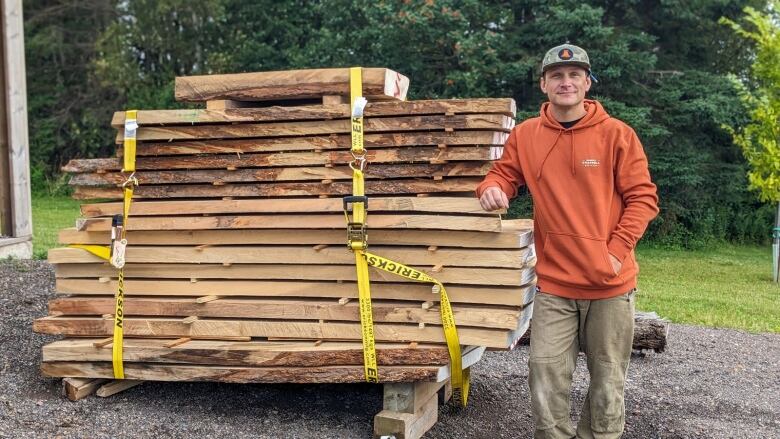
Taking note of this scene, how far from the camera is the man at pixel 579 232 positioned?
4023 millimetres

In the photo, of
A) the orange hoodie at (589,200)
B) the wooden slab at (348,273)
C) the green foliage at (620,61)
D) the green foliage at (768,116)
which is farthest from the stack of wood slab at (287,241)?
the green foliage at (620,61)

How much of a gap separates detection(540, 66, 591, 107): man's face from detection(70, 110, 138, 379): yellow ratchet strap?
97.5 inches

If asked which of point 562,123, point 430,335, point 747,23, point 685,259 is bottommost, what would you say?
point 685,259

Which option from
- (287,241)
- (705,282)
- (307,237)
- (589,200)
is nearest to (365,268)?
(307,237)

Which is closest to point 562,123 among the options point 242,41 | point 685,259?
point 685,259

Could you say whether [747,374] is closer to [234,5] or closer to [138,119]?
[138,119]

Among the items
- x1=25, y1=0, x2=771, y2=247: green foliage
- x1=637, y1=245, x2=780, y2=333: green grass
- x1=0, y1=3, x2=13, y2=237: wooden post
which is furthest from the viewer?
x1=25, y1=0, x2=771, y2=247: green foliage

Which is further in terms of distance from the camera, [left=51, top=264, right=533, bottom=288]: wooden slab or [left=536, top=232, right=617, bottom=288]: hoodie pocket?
[left=51, top=264, right=533, bottom=288]: wooden slab

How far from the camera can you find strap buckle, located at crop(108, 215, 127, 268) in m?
4.90

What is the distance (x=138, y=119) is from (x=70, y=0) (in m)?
25.0

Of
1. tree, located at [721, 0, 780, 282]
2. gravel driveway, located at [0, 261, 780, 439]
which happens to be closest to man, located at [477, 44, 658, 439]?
gravel driveway, located at [0, 261, 780, 439]

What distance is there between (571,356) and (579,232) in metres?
0.68

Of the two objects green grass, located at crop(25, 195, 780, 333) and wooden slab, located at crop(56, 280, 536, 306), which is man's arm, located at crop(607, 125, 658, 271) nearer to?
wooden slab, located at crop(56, 280, 536, 306)

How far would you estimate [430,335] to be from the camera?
15.0 feet
